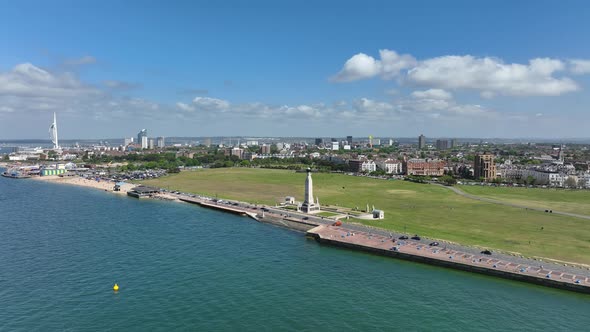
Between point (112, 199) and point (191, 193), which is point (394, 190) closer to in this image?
point (191, 193)

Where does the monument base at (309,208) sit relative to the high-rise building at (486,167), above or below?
below

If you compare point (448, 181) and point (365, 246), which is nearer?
point (365, 246)

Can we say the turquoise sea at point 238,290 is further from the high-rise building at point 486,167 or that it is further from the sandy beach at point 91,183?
the high-rise building at point 486,167

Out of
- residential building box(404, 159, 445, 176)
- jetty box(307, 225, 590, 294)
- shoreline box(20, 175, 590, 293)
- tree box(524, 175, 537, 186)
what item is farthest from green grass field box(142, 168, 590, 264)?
residential building box(404, 159, 445, 176)

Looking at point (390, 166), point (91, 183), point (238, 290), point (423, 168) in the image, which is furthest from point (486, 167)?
point (91, 183)

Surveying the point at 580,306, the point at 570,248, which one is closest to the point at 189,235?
the point at 580,306

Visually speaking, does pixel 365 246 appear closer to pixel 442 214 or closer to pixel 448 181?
pixel 442 214

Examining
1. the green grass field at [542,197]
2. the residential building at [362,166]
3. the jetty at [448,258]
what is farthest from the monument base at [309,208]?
the residential building at [362,166]
